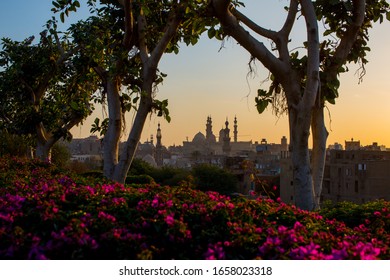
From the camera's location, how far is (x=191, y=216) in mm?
4336

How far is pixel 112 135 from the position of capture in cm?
957

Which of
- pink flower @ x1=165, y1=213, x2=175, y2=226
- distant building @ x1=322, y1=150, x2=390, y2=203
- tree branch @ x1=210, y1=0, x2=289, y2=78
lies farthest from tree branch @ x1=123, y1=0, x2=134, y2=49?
distant building @ x1=322, y1=150, x2=390, y2=203

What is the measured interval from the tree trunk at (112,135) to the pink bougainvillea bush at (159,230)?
171 inches

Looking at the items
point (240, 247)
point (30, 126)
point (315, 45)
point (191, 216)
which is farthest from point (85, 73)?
point (240, 247)

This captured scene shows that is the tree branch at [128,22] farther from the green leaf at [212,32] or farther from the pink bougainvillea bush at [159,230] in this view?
the pink bougainvillea bush at [159,230]

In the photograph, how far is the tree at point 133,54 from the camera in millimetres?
9070

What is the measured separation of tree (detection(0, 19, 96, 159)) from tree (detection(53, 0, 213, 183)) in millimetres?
4460

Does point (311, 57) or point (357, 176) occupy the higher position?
point (311, 57)

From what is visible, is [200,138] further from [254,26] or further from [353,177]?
[254,26]

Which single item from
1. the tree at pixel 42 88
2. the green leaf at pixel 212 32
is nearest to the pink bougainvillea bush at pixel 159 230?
the green leaf at pixel 212 32

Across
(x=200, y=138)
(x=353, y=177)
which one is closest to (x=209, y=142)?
(x=200, y=138)

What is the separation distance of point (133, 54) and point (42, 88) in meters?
6.75

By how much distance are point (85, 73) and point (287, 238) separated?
29.3 ft

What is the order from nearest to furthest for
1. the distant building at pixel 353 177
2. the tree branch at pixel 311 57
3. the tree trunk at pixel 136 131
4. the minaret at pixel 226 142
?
the tree branch at pixel 311 57, the tree trunk at pixel 136 131, the distant building at pixel 353 177, the minaret at pixel 226 142
